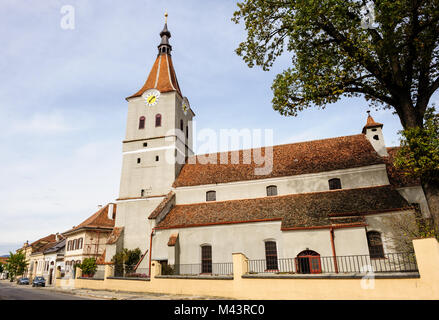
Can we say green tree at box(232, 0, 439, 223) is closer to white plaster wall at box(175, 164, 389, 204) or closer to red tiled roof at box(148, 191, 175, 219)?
white plaster wall at box(175, 164, 389, 204)

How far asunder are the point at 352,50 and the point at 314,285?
10.4 m

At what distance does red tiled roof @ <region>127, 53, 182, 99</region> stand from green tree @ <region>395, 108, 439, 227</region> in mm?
21978

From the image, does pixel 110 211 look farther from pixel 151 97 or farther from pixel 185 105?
pixel 185 105

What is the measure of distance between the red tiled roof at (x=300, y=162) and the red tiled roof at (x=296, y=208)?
6.72 feet

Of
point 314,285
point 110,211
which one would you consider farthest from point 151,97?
point 314,285

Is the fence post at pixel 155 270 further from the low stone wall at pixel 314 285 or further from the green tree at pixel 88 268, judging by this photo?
the green tree at pixel 88 268

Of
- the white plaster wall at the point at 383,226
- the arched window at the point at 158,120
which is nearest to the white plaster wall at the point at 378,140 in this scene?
the white plaster wall at the point at 383,226

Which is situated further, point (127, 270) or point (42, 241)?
point (42, 241)

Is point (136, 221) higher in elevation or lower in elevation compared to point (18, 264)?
higher

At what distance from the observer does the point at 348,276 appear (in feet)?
35.4

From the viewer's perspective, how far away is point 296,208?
19250 millimetres
